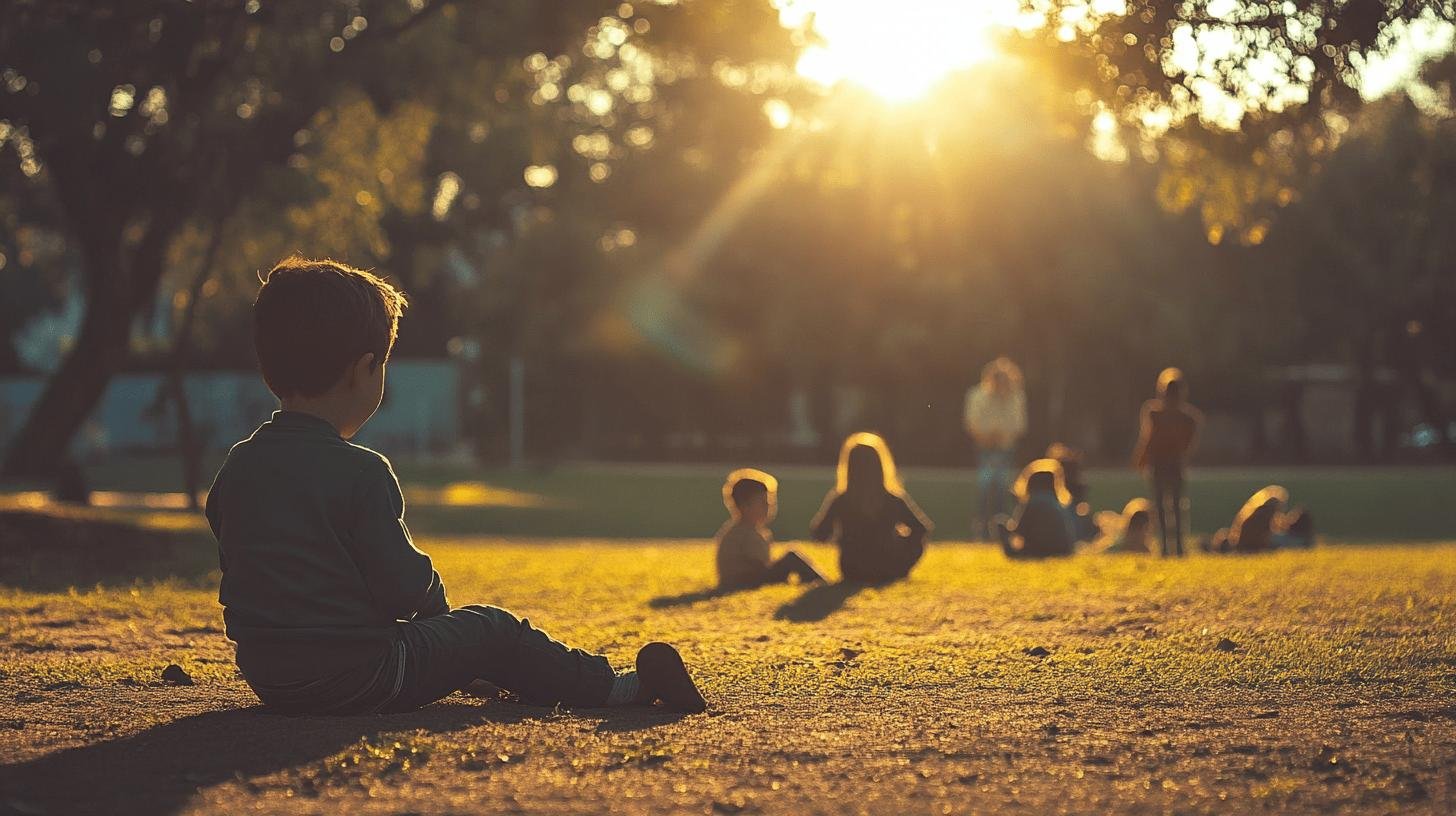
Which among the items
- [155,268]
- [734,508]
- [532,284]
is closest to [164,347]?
[532,284]

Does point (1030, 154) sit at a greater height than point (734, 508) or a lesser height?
greater

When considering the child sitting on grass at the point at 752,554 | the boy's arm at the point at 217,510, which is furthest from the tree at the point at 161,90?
the boy's arm at the point at 217,510

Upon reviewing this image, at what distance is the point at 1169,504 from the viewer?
16859 millimetres

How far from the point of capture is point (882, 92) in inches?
843

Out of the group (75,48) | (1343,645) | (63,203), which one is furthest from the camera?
(63,203)

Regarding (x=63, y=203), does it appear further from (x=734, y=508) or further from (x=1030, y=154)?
(x=1030, y=154)

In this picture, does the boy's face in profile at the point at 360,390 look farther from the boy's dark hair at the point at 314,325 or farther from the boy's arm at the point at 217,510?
the boy's arm at the point at 217,510

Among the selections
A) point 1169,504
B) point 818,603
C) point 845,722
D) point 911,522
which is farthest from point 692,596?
point 1169,504

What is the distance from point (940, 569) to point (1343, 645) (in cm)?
636

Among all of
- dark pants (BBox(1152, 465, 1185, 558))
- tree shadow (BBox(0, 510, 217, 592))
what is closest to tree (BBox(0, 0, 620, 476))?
tree shadow (BBox(0, 510, 217, 592))

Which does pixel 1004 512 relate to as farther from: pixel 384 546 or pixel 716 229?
pixel 716 229

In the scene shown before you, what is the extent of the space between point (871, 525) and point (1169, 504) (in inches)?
228

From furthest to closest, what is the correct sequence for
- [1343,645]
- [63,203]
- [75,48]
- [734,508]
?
[63,203], [75,48], [734,508], [1343,645]

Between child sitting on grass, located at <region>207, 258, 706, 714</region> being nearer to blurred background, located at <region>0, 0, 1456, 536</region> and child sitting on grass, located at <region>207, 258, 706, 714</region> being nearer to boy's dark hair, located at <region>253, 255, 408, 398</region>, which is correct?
boy's dark hair, located at <region>253, 255, 408, 398</region>
